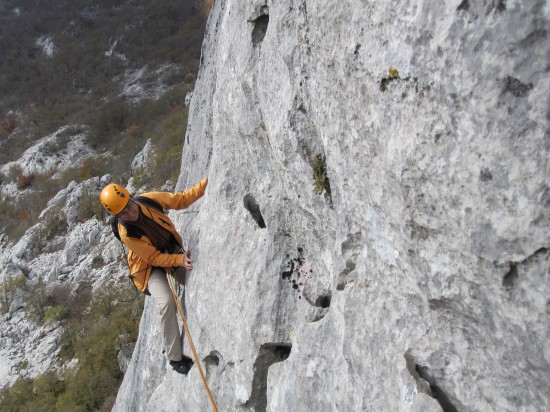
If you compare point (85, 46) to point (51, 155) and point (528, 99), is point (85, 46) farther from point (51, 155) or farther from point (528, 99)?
point (528, 99)

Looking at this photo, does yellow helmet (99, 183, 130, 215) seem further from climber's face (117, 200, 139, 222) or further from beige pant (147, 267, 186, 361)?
beige pant (147, 267, 186, 361)

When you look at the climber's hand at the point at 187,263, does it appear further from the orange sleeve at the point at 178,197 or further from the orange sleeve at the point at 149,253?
the orange sleeve at the point at 178,197

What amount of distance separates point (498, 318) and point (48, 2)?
5351 centimetres

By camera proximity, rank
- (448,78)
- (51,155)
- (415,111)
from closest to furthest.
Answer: (448,78) → (415,111) → (51,155)

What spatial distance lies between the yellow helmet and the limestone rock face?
1.10 m

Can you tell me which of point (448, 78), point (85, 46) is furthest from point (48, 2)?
point (448, 78)

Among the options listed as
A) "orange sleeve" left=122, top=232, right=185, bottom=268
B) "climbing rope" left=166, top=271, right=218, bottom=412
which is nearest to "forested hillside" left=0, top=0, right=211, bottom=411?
"climbing rope" left=166, top=271, right=218, bottom=412

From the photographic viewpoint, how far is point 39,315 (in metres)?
15.7

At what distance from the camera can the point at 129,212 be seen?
533 centimetres

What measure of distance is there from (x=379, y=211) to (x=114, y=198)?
11.4 ft

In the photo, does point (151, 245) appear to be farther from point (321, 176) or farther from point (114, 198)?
point (321, 176)

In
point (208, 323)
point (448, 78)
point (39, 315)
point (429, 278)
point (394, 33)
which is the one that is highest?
A: point (394, 33)

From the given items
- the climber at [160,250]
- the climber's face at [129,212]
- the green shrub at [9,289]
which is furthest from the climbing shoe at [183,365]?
the green shrub at [9,289]

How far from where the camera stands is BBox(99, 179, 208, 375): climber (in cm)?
549
